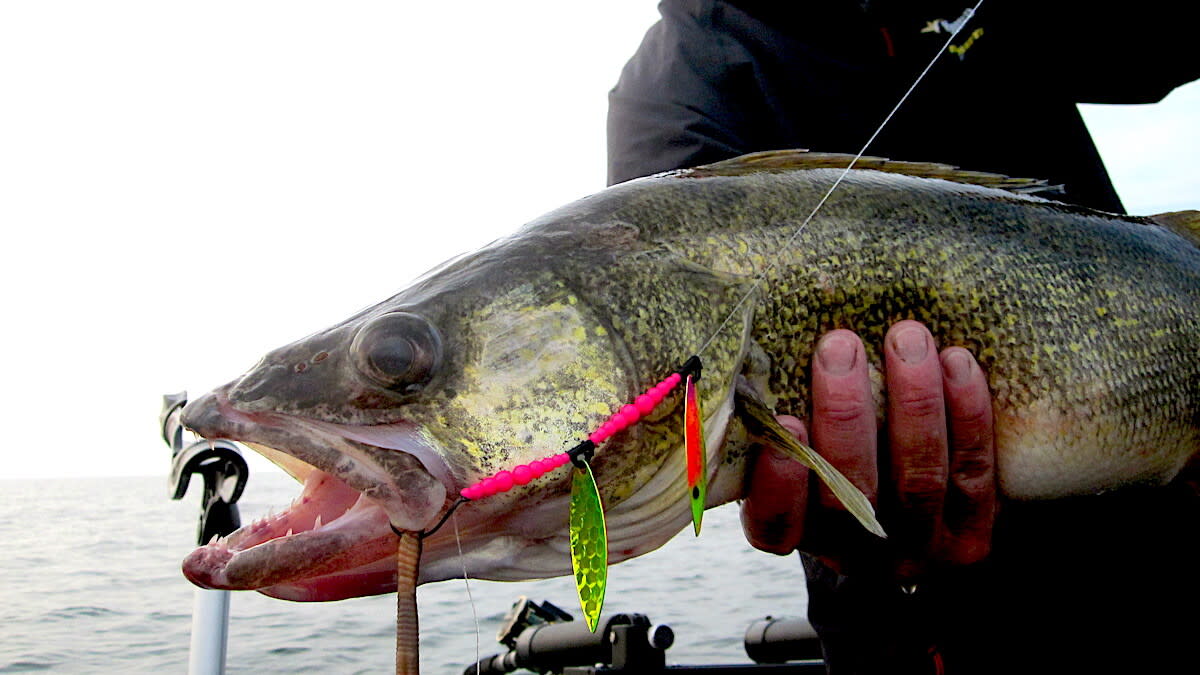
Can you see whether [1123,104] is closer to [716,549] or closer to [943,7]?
[943,7]

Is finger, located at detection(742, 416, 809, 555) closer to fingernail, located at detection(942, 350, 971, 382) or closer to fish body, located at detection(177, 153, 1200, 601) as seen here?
fish body, located at detection(177, 153, 1200, 601)

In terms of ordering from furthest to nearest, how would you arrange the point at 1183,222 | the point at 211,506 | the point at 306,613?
the point at 306,613, the point at 211,506, the point at 1183,222

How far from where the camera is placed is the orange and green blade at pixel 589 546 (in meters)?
1.65

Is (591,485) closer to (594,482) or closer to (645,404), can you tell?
(594,482)

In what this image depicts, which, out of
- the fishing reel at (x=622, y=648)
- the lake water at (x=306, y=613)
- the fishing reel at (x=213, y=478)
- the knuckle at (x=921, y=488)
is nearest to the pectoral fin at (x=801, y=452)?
the knuckle at (x=921, y=488)

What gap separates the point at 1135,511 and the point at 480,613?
490 inches

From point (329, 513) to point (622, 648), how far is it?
2.54 meters

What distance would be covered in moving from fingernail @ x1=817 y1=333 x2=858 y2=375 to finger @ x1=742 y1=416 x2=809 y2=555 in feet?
0.53

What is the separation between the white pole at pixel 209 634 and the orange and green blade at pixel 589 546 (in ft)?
7.27

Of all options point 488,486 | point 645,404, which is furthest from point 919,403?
point 488,486

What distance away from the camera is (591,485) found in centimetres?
168

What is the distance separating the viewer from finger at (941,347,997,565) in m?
2.22

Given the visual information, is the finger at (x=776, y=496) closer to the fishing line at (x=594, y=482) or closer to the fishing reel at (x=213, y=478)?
the fishing line at (x=594, y=482)

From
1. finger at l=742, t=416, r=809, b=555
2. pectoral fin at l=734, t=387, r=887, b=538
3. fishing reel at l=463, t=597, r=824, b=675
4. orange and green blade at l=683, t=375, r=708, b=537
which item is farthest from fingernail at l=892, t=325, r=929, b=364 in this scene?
fishing reel at l=463, t=597, r=824, b=675
